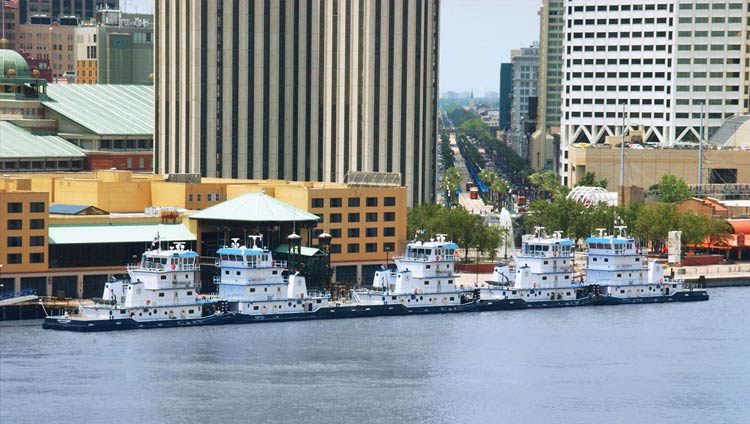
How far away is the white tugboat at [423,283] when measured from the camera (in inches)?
7485

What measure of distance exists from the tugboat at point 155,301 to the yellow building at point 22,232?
7.67 metres

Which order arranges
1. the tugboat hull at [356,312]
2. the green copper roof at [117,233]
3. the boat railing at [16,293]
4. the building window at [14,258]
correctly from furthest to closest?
the green copper roof at [117,233] < the building window at [14,258] < the tugboat hull at [356,312] < the boat railing at [16,293]

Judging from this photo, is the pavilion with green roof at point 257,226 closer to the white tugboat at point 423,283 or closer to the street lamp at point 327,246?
the street lamp at point 327,246

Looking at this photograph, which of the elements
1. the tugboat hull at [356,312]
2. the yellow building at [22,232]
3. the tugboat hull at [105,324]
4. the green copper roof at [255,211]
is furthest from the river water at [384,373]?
the green copper roof at [255,211]

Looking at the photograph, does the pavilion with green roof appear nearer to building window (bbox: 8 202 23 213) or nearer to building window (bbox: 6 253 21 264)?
building window (bbox: 8 202 23 213)

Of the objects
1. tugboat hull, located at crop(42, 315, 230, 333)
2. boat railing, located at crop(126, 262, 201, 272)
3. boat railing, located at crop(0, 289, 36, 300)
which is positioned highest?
boat railing, located at crop(126, 262, 201, 272)

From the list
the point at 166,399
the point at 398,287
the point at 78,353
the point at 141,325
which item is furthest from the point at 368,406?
the point at 398,287

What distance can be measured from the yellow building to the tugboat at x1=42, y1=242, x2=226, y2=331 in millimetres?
7666

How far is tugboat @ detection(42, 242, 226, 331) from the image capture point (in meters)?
172

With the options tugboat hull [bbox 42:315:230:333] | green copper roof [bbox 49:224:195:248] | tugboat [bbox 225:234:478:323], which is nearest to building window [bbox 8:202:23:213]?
green copper roof [bbox 49:224:195:248]

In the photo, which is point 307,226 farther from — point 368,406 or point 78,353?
point 368,406

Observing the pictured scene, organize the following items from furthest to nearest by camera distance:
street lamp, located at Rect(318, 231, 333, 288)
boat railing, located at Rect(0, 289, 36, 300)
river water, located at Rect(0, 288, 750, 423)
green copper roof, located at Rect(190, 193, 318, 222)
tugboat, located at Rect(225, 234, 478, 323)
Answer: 1. street lamp, located at Rect(318, 231, 333, 288)
2. green copper roof, located at Rect(190, 193, 318, 222)
3. tugboat, located at Rect(225, 234, 478, 323)
4. boat railing, located at Rect(0, 289, 36, 300)
5. river water, located at Rect(0, 288, 750, 423)

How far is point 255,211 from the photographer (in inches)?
7677

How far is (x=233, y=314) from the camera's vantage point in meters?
180
